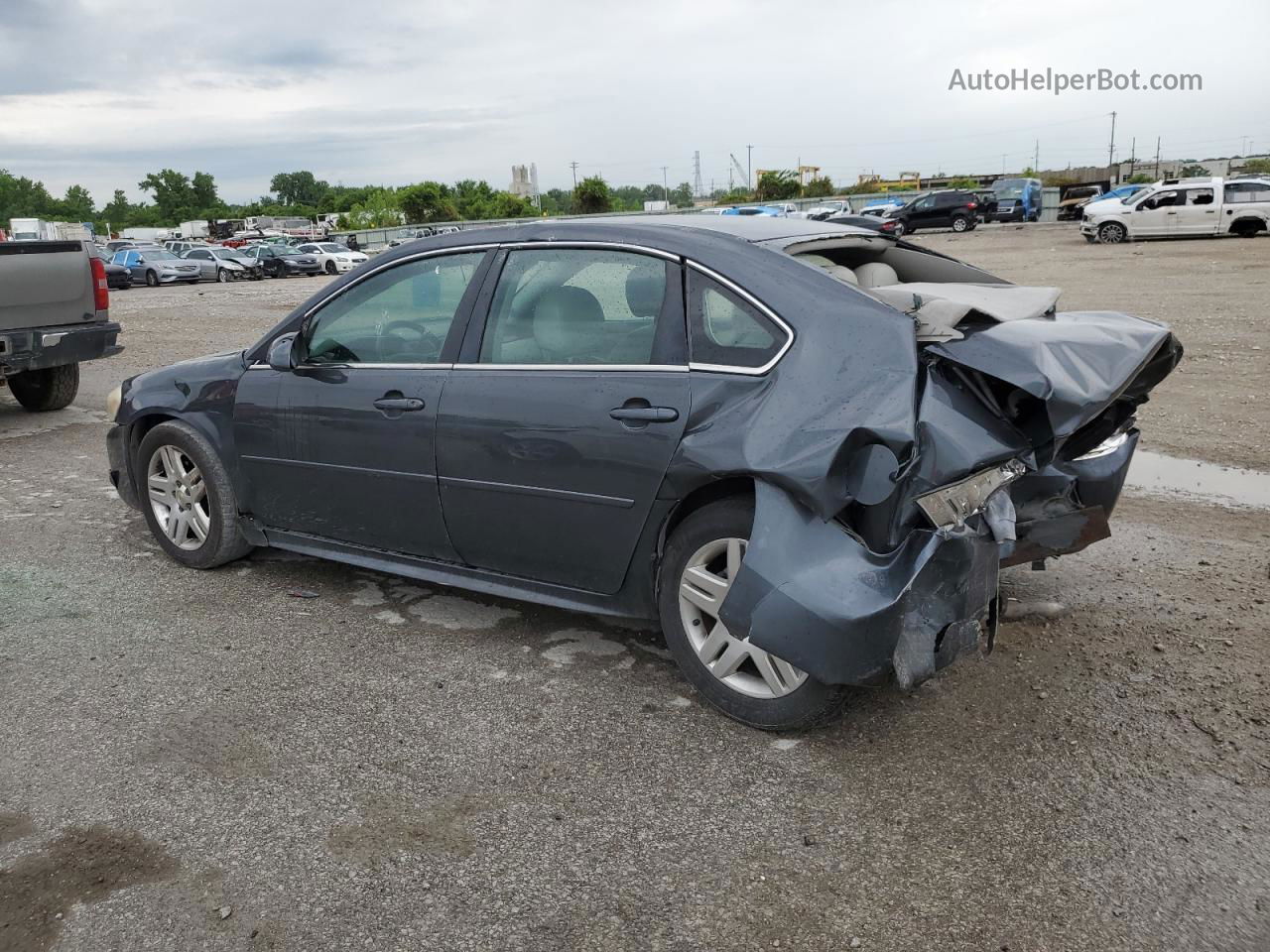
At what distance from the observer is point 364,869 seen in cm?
286

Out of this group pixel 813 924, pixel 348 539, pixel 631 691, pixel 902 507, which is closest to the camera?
pixel 813 924

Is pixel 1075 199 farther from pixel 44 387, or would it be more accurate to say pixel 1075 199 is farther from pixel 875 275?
pixel 875 275

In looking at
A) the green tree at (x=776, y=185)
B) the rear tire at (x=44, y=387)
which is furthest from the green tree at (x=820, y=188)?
the rear tire at (x=44, y=387)

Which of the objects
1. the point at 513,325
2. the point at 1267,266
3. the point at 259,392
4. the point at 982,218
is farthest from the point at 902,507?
the point at 982,218

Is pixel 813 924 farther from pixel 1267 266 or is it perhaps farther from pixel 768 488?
pixel 1267 266

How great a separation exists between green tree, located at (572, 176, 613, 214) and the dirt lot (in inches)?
2685

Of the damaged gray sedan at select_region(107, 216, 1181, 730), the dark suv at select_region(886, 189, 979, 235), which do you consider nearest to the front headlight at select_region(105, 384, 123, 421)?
the damaged gray sedan at select_region(107, 216, 1181, 730)

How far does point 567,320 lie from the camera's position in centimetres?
395

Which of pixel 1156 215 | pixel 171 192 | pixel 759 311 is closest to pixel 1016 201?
pixel 1156 215

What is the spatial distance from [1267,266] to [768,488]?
810 inches

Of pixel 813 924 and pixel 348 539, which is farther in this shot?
pixel 348 539

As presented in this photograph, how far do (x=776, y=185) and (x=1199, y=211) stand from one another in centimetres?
4884

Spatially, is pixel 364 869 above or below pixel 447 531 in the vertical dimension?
below

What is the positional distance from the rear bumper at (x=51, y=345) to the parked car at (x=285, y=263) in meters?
33.1
